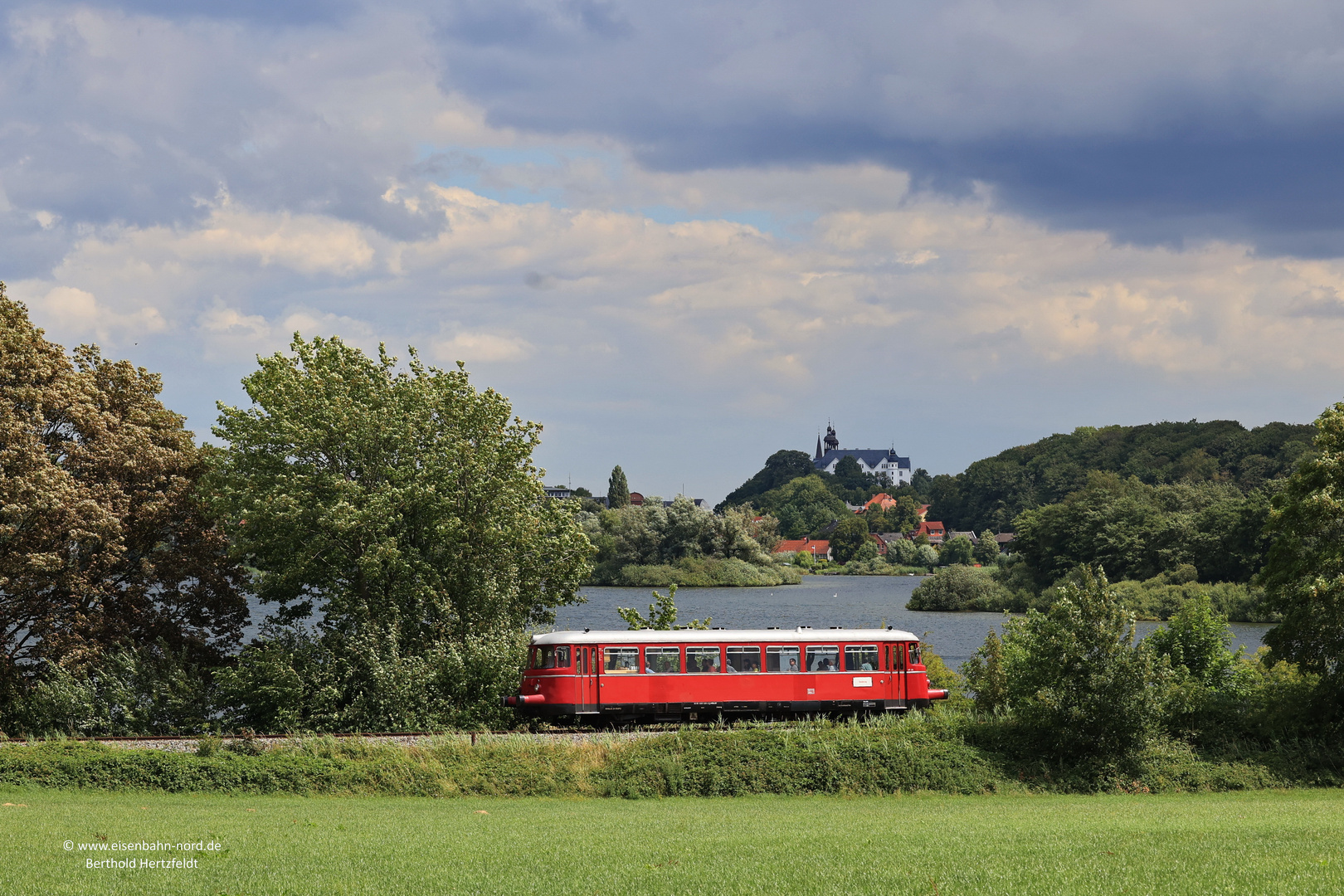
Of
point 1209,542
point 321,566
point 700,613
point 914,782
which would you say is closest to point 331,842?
point 914,782

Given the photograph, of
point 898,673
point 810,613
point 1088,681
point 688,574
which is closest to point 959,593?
point 810,613

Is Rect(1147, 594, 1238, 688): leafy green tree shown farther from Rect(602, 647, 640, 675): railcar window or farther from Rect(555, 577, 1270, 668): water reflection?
Rect(555, 577, 1270, 668): water reflection

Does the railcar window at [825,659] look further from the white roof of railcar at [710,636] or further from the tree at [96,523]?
the tree at [96,523]

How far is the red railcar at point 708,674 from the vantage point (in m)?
27.3

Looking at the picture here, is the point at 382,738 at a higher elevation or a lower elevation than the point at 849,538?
lower

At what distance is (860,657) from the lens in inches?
1117

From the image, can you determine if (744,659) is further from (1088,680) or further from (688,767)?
(1088,680)

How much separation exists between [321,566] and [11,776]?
9620 millimetres

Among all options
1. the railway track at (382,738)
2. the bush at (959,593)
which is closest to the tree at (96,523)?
the railway track at (382,738)

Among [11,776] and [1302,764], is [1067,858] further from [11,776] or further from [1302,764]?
[11,776]

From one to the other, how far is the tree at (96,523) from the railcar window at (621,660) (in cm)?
1165

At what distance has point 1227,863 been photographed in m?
12.0

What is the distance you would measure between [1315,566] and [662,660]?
668 inches

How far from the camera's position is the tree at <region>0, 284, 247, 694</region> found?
88.7ft
